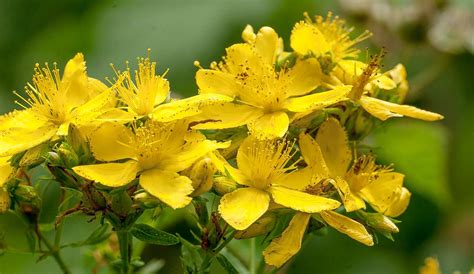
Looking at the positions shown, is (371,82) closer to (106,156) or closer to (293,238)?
(293,238)

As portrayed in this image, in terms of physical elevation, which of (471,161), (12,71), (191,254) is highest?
(191,254)

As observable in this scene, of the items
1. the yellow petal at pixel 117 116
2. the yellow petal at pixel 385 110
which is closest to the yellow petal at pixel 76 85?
the yellow petal at pixel 117 116

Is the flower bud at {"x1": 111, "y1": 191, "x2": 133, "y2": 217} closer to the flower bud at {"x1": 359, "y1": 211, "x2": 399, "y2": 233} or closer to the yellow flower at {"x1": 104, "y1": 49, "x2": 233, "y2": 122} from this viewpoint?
the yellow flower at {"x1": 104, "y1": 49, "x2": 233, "y2": 122}

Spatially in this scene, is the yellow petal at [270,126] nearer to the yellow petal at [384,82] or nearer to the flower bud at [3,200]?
the yellow petal at [384,82]

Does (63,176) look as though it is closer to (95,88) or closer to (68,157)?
(68,157)

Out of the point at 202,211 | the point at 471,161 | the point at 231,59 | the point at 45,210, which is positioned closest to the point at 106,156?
the point at 202,211

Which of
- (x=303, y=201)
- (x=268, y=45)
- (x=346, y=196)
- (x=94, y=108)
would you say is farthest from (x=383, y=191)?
(x=94, y=108)
